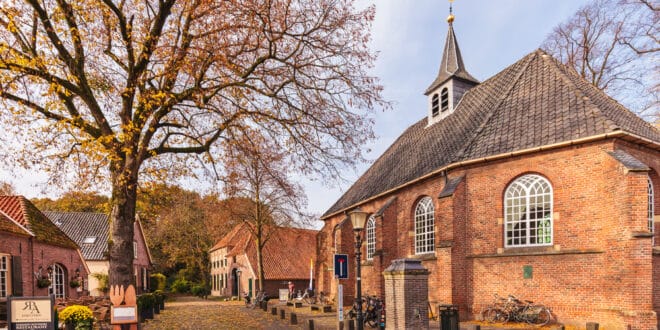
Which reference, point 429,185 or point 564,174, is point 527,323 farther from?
point 429,185

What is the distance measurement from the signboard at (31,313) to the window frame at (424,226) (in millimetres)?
13285

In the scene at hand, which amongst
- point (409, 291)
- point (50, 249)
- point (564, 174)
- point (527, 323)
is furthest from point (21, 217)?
point (564, 174)

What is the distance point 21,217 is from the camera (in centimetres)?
1891

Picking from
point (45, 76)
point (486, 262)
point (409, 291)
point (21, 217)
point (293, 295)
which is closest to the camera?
point (45, 76)

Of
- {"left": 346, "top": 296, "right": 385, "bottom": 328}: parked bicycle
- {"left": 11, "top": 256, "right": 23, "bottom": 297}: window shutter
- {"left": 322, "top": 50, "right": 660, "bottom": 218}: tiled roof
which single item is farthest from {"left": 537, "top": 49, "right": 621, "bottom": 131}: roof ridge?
{"left": 11, "top": 256, "right": 23, "bottom": 297}: window shutter

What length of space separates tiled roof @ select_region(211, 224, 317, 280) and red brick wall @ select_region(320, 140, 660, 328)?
19.0 meters

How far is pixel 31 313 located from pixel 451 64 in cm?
2166

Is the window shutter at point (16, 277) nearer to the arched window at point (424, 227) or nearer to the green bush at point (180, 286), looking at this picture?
the arched window at point (424, 227)

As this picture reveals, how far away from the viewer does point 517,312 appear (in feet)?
41.6

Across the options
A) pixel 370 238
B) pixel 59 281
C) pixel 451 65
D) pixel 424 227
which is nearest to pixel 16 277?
pixel 59 281

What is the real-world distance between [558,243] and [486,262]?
243 cm

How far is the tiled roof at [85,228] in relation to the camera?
97.7ft

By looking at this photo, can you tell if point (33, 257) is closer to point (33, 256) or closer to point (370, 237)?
point (33, 256)

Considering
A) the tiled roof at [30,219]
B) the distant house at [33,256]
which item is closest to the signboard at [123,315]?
the distant house at [33,256]
